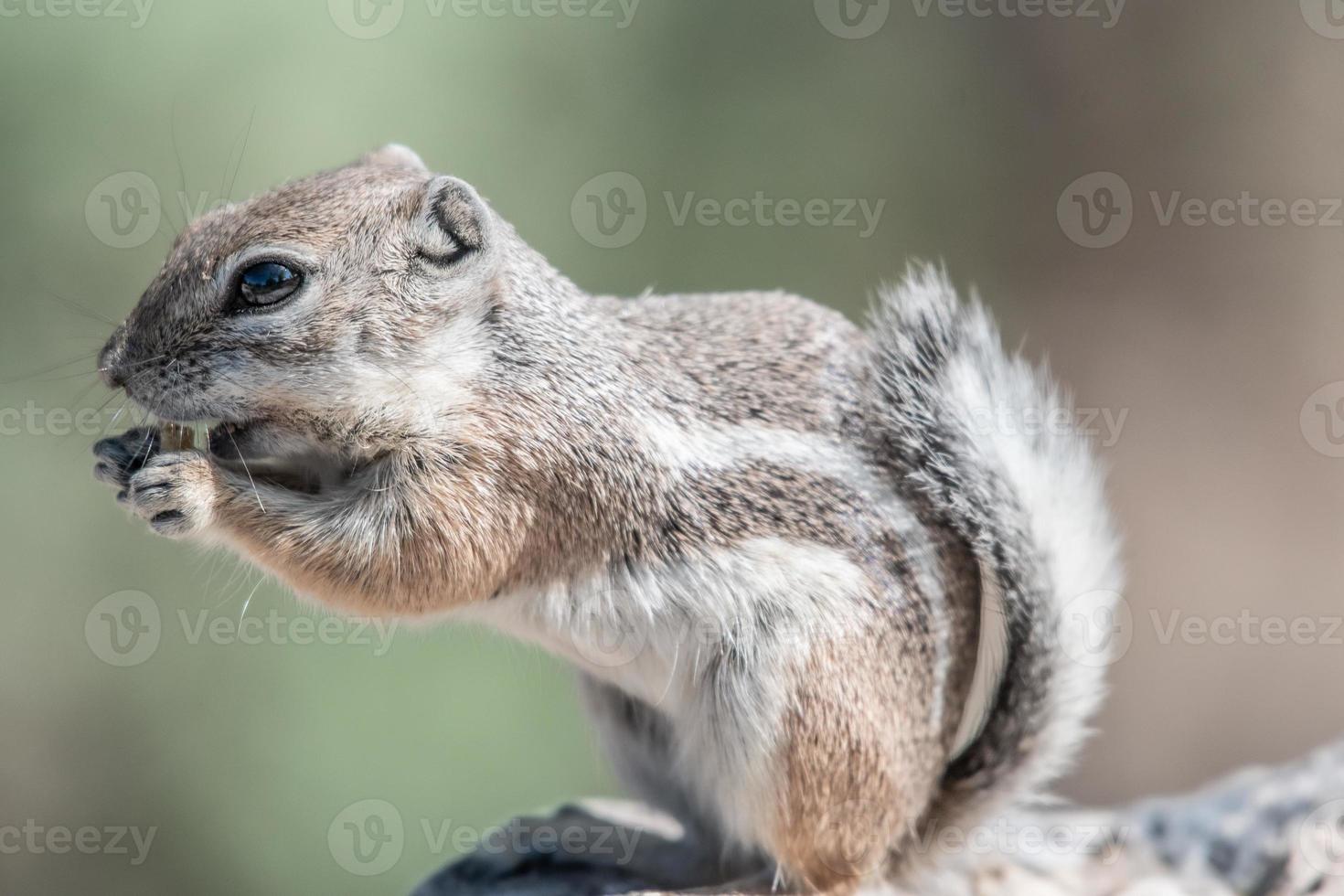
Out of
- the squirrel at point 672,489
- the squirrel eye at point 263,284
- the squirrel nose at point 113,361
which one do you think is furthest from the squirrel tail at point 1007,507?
the squirrel nose at point 113,361

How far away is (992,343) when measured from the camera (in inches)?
84.0

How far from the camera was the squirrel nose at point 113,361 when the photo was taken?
1816 millimetres

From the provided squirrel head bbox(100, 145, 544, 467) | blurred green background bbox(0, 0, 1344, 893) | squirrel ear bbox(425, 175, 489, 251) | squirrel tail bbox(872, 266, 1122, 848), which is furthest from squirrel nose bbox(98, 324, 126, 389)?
squirrel tail bbox(872, 266, 1122, 848)

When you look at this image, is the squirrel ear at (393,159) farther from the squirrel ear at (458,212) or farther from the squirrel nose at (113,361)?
the squirrel nose at (113,361)

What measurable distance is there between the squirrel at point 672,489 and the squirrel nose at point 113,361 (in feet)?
0.03

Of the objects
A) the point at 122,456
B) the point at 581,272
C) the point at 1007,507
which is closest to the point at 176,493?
the point at 122,456

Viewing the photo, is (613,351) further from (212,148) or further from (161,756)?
(161,756)

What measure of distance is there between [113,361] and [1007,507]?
143 centimetres

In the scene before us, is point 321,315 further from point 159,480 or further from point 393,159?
point 393,159

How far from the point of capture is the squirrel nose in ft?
5.96

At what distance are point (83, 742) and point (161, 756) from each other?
201mm

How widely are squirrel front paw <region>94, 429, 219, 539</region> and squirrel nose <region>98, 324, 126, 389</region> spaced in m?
0.11

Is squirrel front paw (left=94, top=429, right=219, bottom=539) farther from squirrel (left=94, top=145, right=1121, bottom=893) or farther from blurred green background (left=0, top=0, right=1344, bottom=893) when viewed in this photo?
blurred green background (left=0, top=0, right=1344, bottom=893)

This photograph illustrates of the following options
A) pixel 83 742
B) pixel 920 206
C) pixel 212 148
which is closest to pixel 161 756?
pixel 83 742
